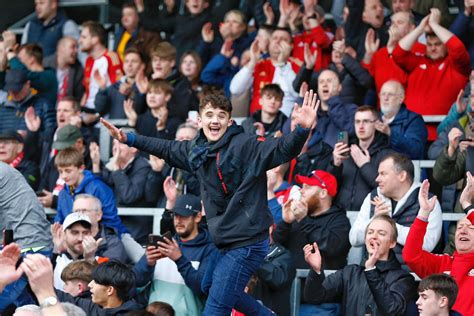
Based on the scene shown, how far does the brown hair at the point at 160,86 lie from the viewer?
1325 centimetres

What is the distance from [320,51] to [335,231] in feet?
12.7

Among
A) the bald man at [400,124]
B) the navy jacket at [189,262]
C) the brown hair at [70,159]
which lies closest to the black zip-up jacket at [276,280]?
the navy jacket at [189,262]

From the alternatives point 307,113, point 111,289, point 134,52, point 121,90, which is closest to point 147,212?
point 111,289

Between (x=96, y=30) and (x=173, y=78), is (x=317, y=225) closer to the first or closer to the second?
(x=173, y=78)

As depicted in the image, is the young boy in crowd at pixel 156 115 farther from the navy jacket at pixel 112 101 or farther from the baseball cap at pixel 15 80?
the baseball cap at pixel 15 80

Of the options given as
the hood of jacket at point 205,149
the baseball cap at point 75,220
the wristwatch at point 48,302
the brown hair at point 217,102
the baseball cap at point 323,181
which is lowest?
the baseball cap at point 75,220

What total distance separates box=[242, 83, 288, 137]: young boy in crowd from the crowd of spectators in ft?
0.08

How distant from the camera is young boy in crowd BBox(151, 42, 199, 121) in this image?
1347 cm

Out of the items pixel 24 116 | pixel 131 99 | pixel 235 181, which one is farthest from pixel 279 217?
pixel 24 116

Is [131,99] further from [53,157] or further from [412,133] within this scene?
[412,133]

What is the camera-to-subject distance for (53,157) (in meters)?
13.3

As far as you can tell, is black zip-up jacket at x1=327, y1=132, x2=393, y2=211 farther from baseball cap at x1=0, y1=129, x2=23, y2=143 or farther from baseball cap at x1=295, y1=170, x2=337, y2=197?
baseball cap at x1=0, y1=129, x2=23, y2=143

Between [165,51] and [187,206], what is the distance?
140 inches

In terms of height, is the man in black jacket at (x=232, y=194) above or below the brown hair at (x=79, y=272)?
above
